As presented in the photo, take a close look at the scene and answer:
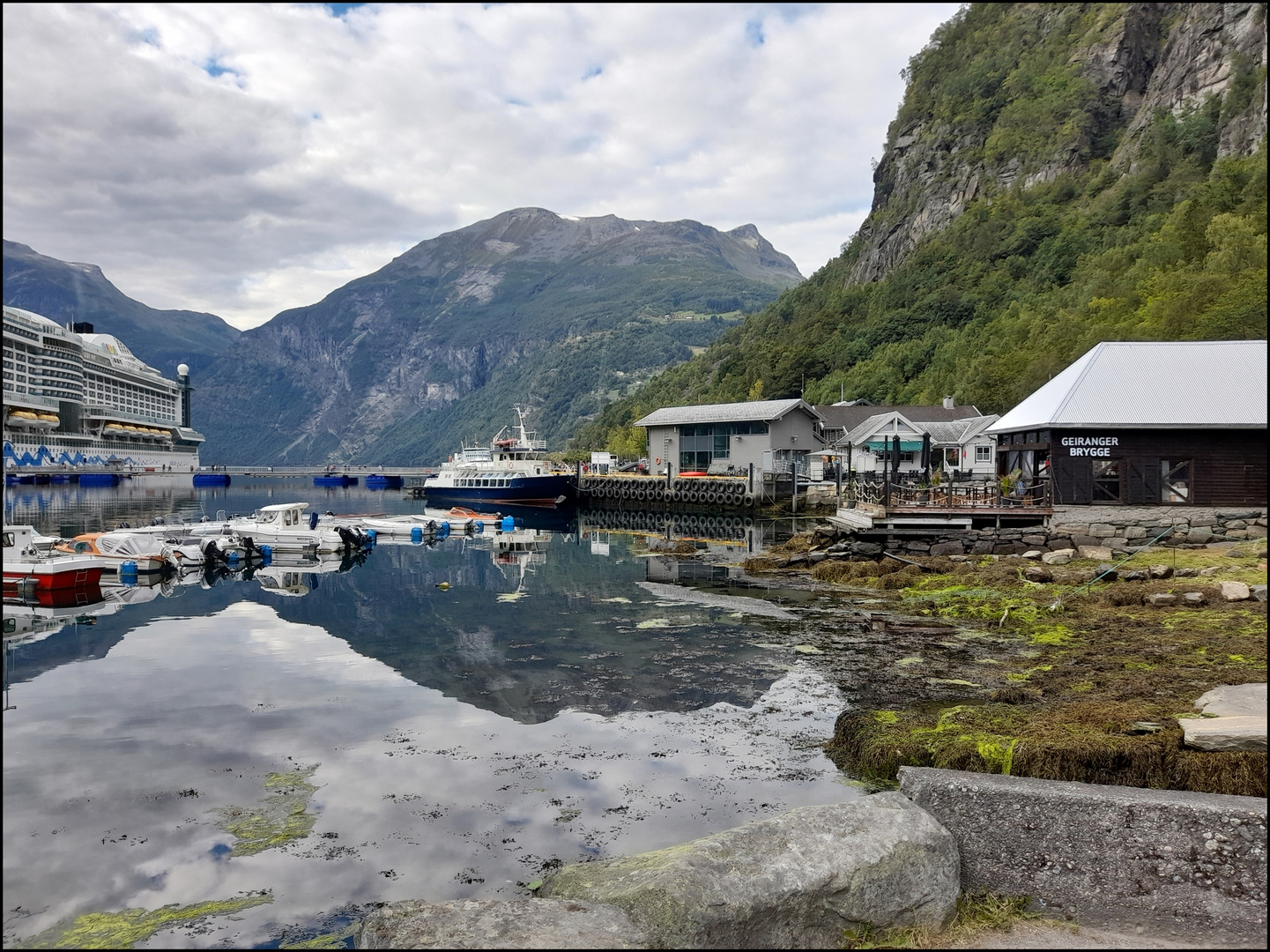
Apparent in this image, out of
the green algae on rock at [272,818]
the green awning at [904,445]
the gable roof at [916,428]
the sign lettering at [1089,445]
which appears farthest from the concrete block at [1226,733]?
the green awning at [904,445]

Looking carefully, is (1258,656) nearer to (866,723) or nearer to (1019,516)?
(866,723)

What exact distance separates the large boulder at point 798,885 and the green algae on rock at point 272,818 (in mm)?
4165

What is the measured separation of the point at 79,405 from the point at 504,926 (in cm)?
14145

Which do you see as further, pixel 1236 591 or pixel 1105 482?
pixel 1105 482

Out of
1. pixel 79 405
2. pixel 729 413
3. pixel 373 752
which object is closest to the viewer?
pixel 373 752

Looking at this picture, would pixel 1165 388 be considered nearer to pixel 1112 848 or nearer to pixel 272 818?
pixel 1112 848

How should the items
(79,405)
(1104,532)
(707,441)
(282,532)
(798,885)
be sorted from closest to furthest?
1. (798,885)
2. (1104,532)
3. (282,532)
4. (707,441)
5. (79,405)

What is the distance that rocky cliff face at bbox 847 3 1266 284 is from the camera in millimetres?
77562

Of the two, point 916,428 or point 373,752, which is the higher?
point 916,428

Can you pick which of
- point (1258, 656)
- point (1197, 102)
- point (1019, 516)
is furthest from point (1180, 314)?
point (1197, 102)

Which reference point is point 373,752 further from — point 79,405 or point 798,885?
point 79,405

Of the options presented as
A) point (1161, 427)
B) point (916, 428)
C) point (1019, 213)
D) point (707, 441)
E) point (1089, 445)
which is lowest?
point (1089, 445)


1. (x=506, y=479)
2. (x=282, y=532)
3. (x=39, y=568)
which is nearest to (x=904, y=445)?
(x=506, y=479)

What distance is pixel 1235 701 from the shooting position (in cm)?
780
